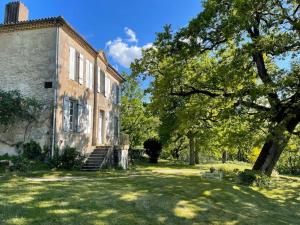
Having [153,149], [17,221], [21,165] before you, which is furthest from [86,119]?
[17,221]

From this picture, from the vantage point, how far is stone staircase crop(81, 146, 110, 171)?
2006 cm

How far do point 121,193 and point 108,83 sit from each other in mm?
16454

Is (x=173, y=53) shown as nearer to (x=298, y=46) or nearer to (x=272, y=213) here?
(x=298, y=46)

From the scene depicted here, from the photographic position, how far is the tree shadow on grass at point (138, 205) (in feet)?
26.3

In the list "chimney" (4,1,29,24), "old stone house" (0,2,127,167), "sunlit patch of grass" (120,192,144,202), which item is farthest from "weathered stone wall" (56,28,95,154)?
"sunlit patch of grass" (120,192,144,202)

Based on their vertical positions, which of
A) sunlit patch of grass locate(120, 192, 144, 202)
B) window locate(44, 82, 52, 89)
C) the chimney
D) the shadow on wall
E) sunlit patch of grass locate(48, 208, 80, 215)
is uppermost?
the chimney

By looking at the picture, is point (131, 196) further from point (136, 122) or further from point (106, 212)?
point (136, 122)

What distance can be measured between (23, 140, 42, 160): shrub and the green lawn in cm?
425

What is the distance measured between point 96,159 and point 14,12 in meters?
9.59

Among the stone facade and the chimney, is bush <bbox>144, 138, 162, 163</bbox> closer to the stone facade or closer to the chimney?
the stone facade

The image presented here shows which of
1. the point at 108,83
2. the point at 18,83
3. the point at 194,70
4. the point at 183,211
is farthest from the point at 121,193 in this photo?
the point at 108,83

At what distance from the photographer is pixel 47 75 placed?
18.2 metres

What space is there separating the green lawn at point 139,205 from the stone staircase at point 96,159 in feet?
22.8

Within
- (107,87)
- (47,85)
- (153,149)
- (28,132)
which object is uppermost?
(107,87)
